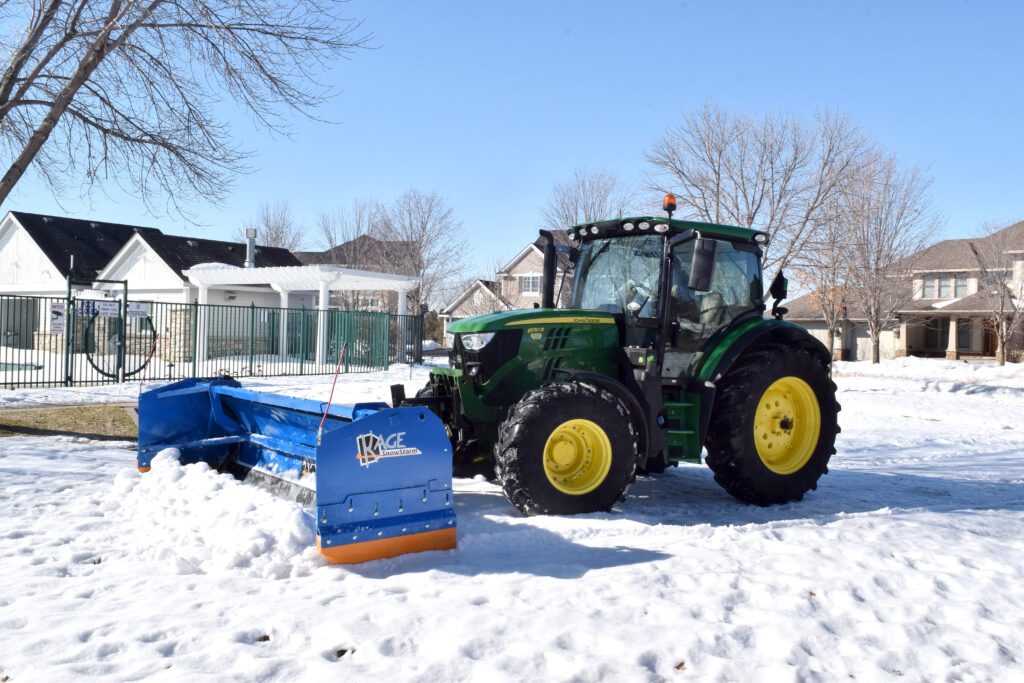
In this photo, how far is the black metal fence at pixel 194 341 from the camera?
57.9ft

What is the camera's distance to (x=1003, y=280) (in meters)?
31.3

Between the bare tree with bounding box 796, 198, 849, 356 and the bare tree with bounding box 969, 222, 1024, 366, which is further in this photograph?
the bare tree with bounding box 969, 222, 1024, 366

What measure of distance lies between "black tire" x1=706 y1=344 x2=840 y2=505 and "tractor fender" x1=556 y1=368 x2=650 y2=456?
0.86m

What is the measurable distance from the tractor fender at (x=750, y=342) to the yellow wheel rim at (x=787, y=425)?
379 millimetres

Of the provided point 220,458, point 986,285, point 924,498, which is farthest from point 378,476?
point 986,285

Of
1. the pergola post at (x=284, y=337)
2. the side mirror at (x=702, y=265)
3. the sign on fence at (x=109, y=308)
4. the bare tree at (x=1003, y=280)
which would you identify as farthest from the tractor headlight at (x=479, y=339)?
the bare tree at (x=1003, y=280)

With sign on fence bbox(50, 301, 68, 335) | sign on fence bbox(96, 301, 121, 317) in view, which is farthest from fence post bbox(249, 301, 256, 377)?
sign on fence bbox(50, 301, 68, 335)

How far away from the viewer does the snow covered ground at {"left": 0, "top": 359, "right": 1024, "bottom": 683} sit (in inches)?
142

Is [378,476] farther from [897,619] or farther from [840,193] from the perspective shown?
[840,193]

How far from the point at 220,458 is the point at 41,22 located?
6.82 m

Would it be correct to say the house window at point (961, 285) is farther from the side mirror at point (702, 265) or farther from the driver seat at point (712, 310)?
the side mirror at point (702, 265)

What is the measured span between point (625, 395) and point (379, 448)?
201cm

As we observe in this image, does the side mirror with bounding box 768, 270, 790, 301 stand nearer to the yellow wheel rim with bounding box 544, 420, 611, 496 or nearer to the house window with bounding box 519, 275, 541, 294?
the yellow wheel rim with bounding box 544, 420, 611, 496

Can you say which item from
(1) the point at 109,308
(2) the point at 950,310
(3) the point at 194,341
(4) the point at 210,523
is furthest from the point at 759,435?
(2) the point at 950,310
